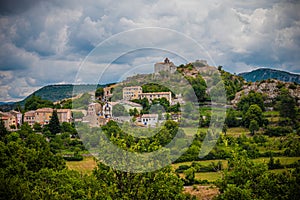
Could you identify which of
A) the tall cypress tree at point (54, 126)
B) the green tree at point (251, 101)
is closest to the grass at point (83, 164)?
the tall cypress tree at point (54, 126)

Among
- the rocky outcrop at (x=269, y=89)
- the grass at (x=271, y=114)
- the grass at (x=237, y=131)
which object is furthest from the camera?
the rocky outcrop at (x=269, y=89)

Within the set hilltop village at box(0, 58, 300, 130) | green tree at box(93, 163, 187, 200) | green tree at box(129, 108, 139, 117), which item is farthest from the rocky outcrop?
green tree at box(93, 163, 187, 200)

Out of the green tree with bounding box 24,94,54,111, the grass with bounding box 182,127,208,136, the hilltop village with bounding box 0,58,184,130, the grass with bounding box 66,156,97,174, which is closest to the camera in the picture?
the grass with bounding box 66,156,97,174

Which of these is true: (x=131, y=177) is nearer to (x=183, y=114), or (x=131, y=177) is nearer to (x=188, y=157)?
(x=188, y=157)

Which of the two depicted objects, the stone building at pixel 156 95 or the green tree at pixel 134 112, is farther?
the stone building at pixel 156 95

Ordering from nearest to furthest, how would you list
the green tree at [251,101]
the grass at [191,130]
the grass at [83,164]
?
the grass at [83,164] < the grass at [191,130] < the green tree at [251,101]

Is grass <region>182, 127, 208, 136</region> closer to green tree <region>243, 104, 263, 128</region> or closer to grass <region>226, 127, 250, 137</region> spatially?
grass <region>226, 127, 250, 137</region>

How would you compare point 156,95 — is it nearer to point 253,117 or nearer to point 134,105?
point 134,105

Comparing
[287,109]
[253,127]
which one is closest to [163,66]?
[253,127]

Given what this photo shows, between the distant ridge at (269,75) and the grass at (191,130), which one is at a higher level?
the distant ridge at (269,75)

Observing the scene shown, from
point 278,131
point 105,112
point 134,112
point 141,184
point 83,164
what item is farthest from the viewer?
point 134,112

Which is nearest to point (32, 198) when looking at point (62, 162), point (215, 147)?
point (62, 162)

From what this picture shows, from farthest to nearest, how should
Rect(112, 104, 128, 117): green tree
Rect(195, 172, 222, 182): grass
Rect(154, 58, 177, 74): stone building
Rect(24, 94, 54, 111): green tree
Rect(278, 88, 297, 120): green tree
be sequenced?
Rect(24, 94, 54, 111): green tree
Rect(278, 88, 297, 120): green tree
Rect(112, 104, 128, 117): green tree
Rect(154, 58, 177, 74): stone building
Rect(195, 172, 222, 182): grass

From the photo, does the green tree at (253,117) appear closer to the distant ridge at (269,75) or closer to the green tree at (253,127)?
the green tree at (253,127)
